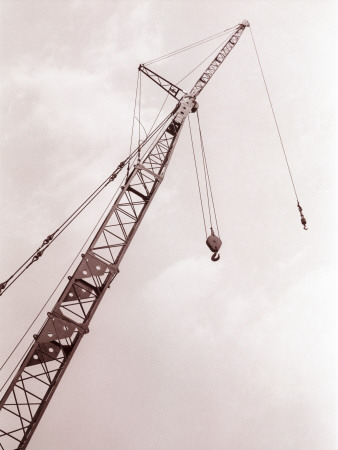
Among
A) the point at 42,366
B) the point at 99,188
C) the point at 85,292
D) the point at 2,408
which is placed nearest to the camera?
the point at 2,408

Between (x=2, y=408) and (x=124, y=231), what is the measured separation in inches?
310

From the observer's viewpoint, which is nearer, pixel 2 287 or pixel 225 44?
pixel 2 287

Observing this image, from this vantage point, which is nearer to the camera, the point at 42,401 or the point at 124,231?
the point at 42,401

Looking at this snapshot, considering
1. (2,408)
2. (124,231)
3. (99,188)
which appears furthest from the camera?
(99,188)

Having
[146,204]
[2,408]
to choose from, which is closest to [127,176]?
[146,204]

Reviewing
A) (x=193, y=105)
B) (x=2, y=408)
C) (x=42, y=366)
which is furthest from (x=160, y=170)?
(x=2, y=408)

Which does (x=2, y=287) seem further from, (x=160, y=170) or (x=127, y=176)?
(x=160, y=170)

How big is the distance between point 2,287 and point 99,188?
662 cm

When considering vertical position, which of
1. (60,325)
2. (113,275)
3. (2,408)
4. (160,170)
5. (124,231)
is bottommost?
(2,408)

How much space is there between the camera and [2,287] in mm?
14891

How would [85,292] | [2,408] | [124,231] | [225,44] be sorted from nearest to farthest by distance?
[2,408] < [85,292] < [124,231] < [225,44]

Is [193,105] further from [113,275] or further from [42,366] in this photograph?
[42,366]

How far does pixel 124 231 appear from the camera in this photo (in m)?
16.7

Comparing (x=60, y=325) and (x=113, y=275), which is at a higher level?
(x=113, y=275)
